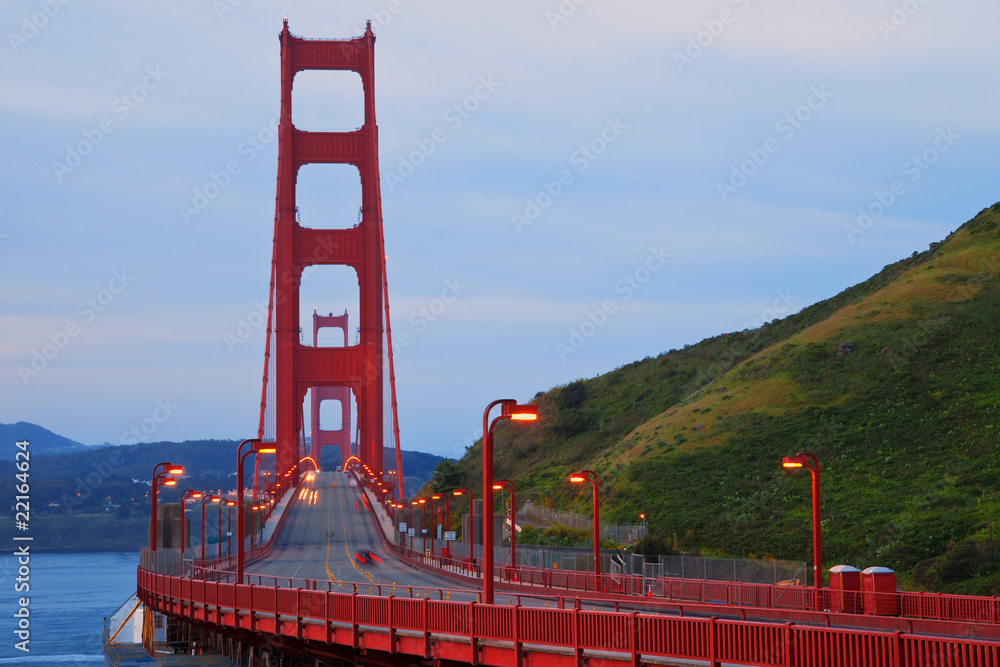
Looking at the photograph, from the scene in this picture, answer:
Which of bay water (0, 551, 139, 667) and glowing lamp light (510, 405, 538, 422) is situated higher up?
glowing lamp light (510, 405, 538, 422)

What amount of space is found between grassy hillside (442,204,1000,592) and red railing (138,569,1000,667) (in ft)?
83.8

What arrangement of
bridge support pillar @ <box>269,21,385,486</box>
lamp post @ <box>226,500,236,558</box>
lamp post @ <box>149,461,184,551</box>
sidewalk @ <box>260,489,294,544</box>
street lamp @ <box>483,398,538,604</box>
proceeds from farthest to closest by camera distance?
bridge support pillar @ <box>269,21,385,486</box> → sidewalk @ <box>260,489,294,544</box> → lamp post @ <box>226,500,236,558</box> → lamp post @ <box>149,461,184,551</box> → street lamp @ <box>483,398,538,604</box>

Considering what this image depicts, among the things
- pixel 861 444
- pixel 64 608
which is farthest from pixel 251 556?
pixel 64 608

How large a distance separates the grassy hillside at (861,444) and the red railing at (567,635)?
83.8 feet

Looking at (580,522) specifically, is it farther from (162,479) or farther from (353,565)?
(162,479)

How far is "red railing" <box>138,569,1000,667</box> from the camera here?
15766 mm

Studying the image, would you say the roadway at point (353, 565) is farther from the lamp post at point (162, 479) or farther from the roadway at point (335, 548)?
the lamp post at point (162, 479)

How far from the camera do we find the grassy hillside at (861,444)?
5462 cm

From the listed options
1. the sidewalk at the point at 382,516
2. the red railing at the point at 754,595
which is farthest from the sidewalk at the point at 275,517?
the red railing at the point at 754,595

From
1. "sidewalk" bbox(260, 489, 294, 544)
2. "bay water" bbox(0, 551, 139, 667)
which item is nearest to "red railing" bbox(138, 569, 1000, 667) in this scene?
"bay water" bbox(0, 551, 139, 667)

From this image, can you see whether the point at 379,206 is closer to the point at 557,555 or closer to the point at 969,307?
the point at 969,307

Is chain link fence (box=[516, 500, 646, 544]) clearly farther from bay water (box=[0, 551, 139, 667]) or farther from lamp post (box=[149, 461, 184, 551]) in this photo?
bay water (box=[0, 551, 139, 667])

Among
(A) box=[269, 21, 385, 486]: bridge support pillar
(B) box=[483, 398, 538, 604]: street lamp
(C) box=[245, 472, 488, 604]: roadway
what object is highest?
(A) box=[269, 21, 385, 486]: bridge support pillar

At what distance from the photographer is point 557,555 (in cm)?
5456
